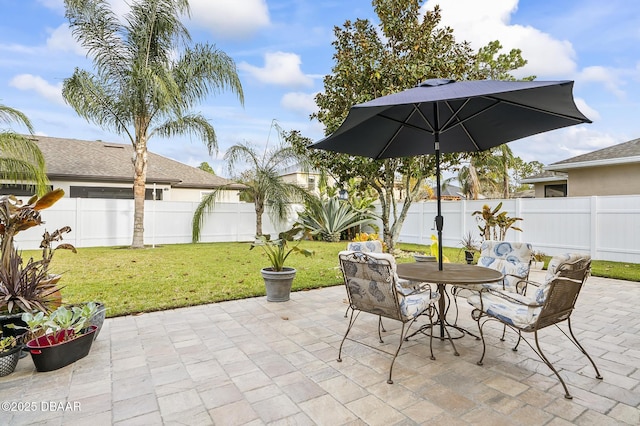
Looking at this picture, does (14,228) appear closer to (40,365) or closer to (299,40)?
(40,365)

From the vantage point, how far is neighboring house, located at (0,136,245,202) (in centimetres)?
1325

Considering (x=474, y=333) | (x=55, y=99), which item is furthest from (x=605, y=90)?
(x=55, y=99)

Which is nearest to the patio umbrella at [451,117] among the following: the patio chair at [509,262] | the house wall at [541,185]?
the patio chair at [509,262]

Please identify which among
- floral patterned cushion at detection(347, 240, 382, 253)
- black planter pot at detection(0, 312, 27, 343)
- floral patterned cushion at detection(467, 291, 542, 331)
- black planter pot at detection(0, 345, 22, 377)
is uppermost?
floral patterned cushion at detection(347, 240, 382, 253)

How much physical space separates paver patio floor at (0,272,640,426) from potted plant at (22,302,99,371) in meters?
0.09

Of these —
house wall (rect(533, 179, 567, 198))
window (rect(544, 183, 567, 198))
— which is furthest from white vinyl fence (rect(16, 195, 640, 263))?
window (rect(544, 183, 567, 198))

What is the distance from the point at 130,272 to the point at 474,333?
6541 mm

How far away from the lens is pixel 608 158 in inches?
408

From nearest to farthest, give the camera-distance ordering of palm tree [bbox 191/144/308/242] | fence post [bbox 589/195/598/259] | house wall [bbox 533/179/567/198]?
fence post [bbox 589/195/598/259], palm tree [bbox 191/144/308/242], house wall [bbox 533/179/567/198]

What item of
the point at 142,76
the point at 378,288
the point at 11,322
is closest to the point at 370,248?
the point at 378,288

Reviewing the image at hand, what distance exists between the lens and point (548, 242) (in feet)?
31.1

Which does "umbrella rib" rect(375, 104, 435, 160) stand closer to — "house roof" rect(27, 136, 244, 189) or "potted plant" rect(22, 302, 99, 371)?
"potted plant" rect(22, 302, 99, 371)

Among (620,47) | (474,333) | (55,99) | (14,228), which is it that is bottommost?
(474,333)

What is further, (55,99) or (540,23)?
(55,99)
